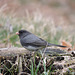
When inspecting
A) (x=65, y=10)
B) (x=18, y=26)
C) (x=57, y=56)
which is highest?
(x=65, y=10)

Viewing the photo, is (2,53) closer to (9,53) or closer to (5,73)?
(9,53)

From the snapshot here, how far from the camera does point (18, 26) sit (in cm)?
437

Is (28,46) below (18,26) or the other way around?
below

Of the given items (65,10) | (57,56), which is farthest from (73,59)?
(65,10)

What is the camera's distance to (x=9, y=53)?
2098mm

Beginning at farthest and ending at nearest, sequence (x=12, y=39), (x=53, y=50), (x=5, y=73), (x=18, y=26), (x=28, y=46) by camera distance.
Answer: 1. (x=18, y=26)
2. (x=12, y=39)
3. (x=28, y=46)
4. (x=53, y=50)
5. (x=5, y=73)

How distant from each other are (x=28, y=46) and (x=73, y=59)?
755 millimetres

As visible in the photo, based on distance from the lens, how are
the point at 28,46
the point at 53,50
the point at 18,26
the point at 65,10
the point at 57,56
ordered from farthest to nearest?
the point at 65,10 < the point at 18,26 < the point at 28,46 < the point at 53,50 < the point at 57,56

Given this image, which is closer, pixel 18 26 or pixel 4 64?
pixel 4 64

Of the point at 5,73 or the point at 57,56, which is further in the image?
the point at 57,56

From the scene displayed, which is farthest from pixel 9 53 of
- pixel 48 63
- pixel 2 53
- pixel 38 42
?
pixel 38 42

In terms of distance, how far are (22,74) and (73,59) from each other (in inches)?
22.1

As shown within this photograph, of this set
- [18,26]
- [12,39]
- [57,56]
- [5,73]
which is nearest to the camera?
[5,73]

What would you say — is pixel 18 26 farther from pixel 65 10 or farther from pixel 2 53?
pixel 65 10
